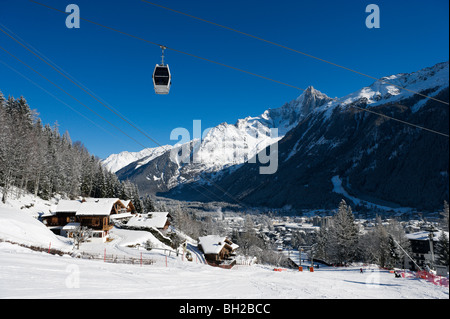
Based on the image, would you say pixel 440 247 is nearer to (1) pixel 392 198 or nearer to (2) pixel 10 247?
(2) pixel 10 247

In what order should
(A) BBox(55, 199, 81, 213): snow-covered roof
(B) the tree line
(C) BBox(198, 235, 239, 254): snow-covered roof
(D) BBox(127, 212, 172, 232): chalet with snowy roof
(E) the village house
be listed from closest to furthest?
(B) the tree line
(E) the village house
(A) BBox(55, 199, 81, 213): snow-covered roof
(C) BBox(198, 235, 239, 254): snow-covered roof
(D) BBox(127, 212, 172, 232): chalet with snowy roof

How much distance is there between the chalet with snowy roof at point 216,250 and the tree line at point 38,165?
1302 inches

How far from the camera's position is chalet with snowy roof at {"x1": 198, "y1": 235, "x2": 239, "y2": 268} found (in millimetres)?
47562

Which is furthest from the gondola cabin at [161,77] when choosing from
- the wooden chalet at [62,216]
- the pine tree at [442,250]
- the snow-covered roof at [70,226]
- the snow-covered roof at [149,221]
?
the snow-covered roof at [149,221]

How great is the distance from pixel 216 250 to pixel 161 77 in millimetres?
42723

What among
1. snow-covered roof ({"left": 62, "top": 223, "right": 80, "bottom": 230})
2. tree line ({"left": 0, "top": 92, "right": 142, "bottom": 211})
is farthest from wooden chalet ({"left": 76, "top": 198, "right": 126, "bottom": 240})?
tree line ({"left": 0, "top": 92, "right": 142, "bottom": 211})

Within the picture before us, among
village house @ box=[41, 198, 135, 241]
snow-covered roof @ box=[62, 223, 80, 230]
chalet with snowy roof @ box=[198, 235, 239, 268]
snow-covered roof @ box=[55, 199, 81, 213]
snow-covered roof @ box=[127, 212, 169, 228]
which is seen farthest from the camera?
snow-covered roof @ box=[127, 212, 169, 228]

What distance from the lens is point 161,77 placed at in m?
10.8

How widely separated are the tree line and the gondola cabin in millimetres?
41011

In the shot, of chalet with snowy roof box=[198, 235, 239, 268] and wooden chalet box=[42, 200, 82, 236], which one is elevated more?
wooden chalet box=[42, 200, 82, 236]

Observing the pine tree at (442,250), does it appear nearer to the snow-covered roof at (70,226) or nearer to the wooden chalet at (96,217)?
the wooden chalet at (96,217)

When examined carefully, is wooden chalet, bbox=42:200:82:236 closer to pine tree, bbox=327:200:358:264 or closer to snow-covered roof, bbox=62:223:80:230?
snow-covered roof, bbox=62:223:80:230
